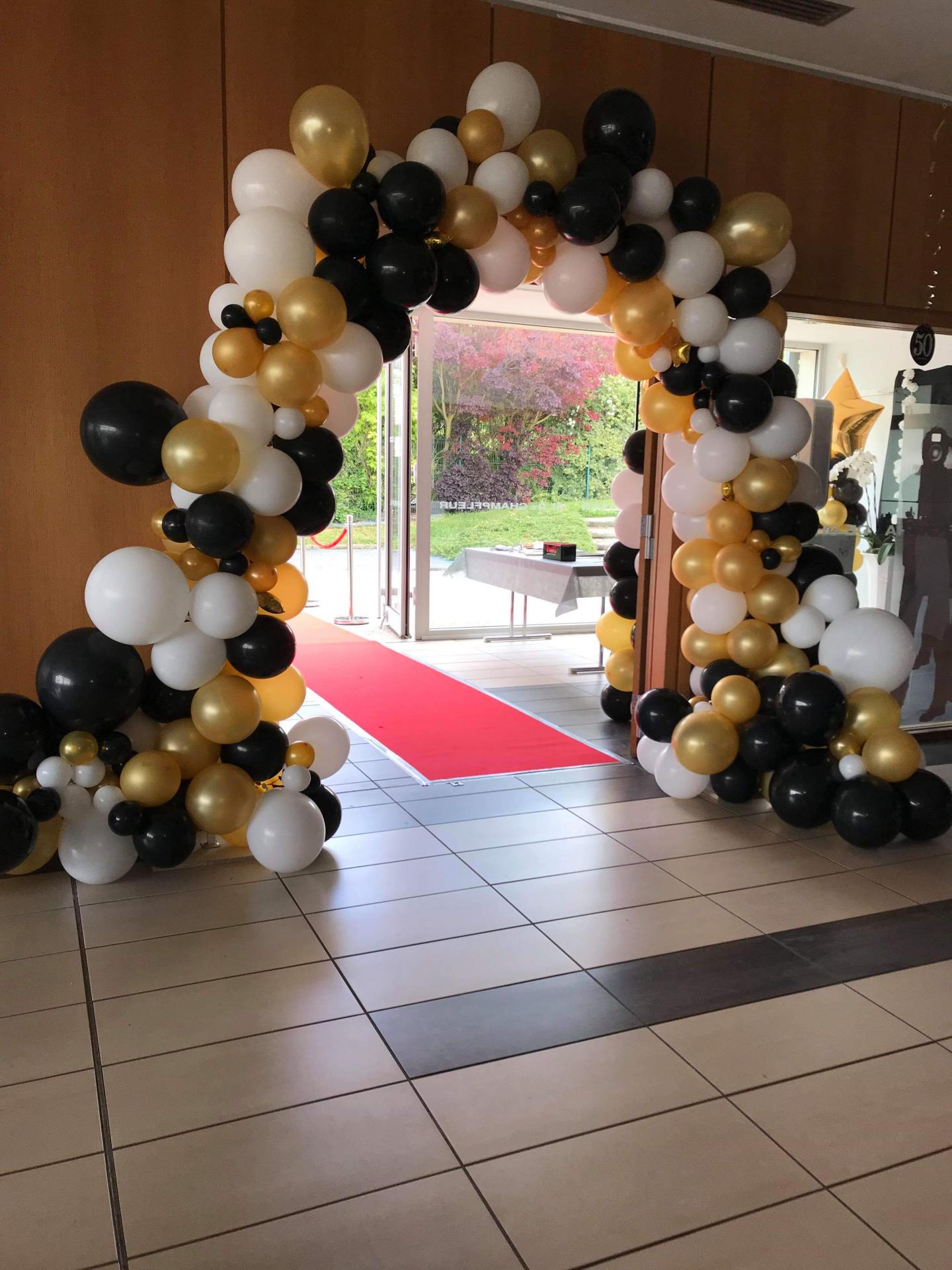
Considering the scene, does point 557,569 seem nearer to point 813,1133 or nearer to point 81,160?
point 81,160

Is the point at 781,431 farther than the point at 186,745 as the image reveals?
Yes

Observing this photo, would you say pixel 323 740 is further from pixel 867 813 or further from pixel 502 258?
pixel 867 813

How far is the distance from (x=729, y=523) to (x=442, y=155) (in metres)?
1.73

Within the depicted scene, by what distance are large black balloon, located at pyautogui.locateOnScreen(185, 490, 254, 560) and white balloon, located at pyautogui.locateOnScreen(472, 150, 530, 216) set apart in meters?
1.36

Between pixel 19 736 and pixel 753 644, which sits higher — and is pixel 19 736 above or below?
below

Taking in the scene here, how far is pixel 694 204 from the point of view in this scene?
361 cm

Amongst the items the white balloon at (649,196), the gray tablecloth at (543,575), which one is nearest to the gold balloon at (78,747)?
the white balloon at (649,196)

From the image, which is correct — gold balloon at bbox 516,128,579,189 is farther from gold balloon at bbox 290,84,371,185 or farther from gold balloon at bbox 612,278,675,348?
gold balloon at bbox 290,84,371,185

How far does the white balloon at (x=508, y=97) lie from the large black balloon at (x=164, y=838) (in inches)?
98.8

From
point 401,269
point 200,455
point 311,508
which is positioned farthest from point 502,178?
point 200,455

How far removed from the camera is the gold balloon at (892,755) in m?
3.56

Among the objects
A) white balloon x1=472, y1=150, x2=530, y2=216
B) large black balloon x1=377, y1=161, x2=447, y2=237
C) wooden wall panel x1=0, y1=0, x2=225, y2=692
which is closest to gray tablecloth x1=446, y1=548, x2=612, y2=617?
white balloon x1=472, y1=150, x2=530, y2=216

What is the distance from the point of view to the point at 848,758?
12.0 feet

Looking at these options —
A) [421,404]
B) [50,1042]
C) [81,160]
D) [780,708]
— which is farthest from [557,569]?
[50,1042]
